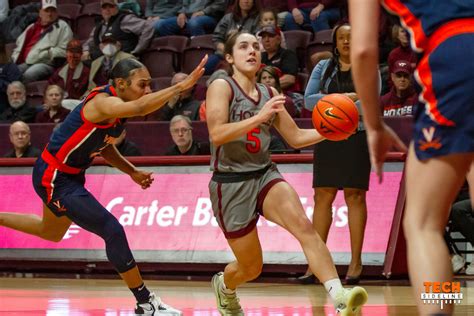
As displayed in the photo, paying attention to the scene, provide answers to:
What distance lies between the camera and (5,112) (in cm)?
1437

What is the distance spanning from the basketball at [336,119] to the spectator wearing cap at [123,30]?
28.4ft

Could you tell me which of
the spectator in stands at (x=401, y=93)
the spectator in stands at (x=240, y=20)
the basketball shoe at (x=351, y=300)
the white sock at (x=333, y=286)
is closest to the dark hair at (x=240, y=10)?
the spectator in stands at (x=240, y=20)

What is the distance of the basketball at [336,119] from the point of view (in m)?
6.24

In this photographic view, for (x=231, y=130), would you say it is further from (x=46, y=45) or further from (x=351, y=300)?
(x=46, y=45)

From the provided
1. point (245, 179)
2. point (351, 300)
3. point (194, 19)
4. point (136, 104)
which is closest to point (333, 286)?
point (351, 300)

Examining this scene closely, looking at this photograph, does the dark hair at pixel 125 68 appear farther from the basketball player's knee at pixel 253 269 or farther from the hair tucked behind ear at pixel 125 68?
the basketball player's knee at pixel 253 269

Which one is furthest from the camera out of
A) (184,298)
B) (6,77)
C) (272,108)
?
(6,77)

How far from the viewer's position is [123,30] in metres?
14.9

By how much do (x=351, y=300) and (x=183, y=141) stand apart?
18.6 ft

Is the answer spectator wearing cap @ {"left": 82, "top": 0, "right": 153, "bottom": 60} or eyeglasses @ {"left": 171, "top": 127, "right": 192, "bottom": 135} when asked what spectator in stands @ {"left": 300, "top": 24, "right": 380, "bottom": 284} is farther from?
spectator wearing cap @ {"left": 82, "top": 0, "right": 153, "bottom": 60}

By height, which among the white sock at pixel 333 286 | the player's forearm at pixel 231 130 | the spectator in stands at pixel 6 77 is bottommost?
the spectator in stands at pixel 6 77

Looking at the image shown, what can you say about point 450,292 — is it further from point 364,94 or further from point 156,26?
point 156,26

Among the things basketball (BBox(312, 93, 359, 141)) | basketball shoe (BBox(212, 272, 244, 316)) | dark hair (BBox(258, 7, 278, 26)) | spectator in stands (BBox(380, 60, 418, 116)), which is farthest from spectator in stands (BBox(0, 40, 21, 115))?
basketball (BBox(312, 93, 359, 141))

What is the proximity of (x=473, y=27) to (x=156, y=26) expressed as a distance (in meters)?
11.8
